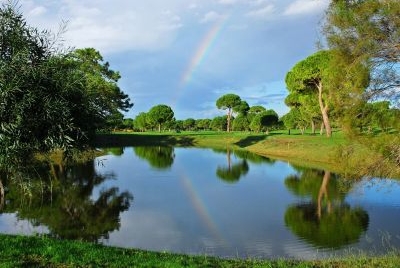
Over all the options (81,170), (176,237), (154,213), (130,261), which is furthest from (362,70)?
(81,170)

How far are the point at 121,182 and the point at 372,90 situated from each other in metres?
29.8

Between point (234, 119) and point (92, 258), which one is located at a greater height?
point (234, 119)

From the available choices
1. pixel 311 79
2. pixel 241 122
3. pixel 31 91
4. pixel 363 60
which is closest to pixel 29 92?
pixel 31 91

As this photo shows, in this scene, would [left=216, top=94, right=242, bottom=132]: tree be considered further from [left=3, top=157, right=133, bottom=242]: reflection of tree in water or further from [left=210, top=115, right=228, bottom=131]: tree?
[left=3, top=157, right=133, bottom=242]: reflection of tree in water

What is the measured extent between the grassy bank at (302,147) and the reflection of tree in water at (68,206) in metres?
13.9

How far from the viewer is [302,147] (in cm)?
7194

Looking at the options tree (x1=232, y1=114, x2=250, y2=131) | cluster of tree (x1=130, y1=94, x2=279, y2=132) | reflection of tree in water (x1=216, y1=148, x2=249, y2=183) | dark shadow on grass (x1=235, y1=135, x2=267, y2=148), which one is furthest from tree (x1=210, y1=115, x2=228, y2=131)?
reflection of tree in water (x1=216, y1=148, x2=249, y2=183)

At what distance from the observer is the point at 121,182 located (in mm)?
45094

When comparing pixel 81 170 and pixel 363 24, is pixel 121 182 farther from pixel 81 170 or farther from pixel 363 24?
pixel 363 24

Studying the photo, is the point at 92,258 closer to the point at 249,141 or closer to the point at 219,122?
the point at 249,141

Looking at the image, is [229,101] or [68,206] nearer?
[68,206]

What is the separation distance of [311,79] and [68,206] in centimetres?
5921

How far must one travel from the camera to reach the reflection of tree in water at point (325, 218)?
23.5 meters

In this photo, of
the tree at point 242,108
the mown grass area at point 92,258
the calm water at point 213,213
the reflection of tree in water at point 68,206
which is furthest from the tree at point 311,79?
the tree at point 242,108
